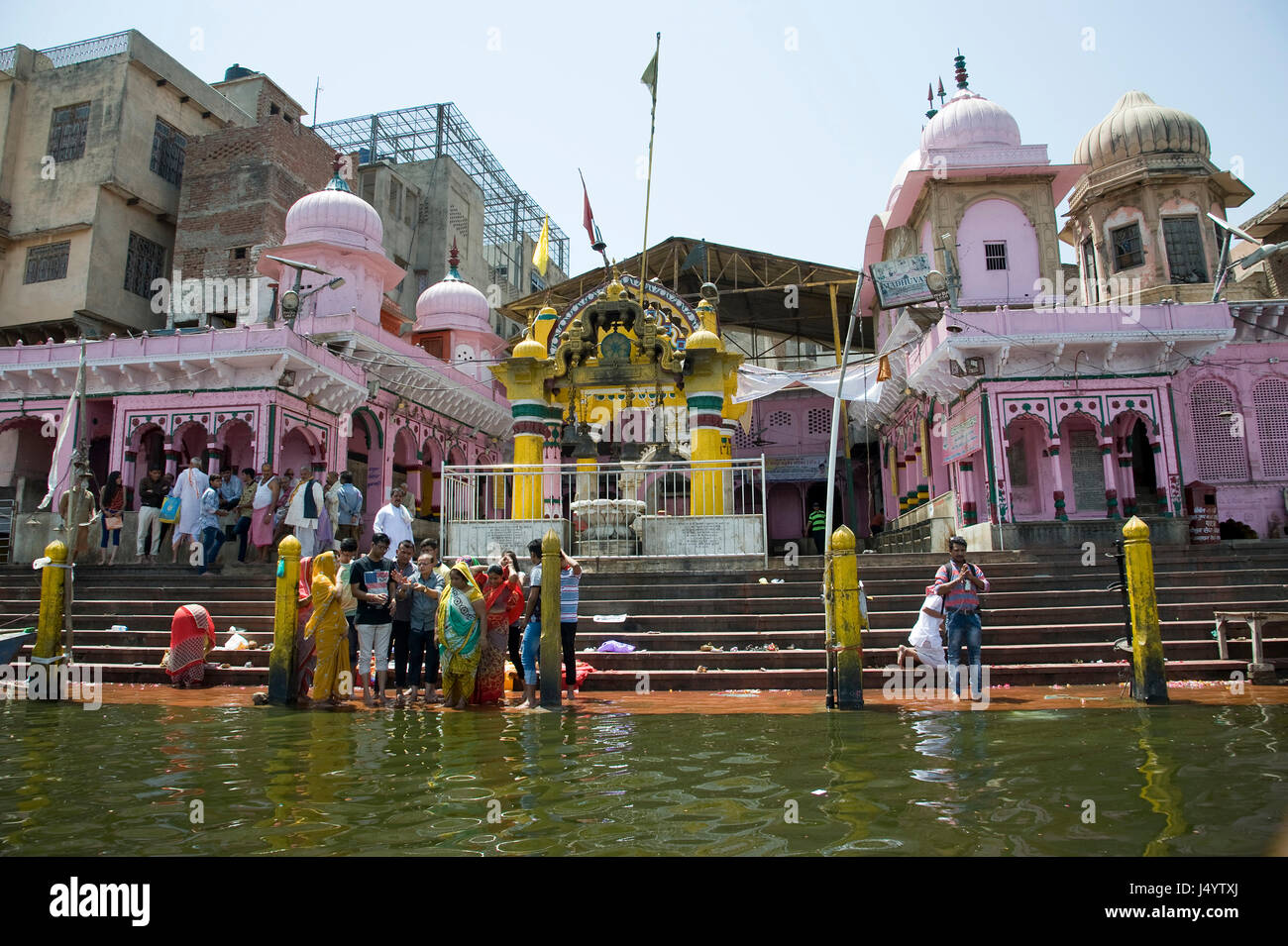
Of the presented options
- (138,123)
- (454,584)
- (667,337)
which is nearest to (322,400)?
(667,337)

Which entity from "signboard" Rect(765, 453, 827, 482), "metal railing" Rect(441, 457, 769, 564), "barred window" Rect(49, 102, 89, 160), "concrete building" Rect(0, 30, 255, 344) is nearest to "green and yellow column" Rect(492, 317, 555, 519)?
"metal railing" Rect(441, 457, 769, 564)

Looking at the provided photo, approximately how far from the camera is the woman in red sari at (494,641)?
830 centimetres

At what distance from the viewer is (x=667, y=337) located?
16.4 meters

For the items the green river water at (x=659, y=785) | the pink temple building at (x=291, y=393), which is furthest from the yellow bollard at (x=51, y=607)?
the pink temple building at (x=291, y=393)

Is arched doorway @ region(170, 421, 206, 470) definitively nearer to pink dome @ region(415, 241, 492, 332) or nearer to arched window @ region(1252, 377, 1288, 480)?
pink dome @ region(415, 241, 492, 332)

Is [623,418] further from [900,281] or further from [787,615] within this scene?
[787,615]

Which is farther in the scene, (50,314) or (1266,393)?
(50,314)

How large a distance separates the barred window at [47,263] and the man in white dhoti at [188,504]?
1585cm

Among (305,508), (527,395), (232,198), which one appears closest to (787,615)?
(305,508)

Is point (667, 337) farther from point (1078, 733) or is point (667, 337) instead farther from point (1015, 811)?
point (1015, 811)

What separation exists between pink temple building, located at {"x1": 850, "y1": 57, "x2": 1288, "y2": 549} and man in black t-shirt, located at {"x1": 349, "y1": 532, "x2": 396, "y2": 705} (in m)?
10.7

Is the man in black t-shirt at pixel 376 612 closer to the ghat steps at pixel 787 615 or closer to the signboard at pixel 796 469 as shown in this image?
the ghat steps at pixel 787 615

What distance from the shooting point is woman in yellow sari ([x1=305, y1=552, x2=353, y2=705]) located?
26.8ft
